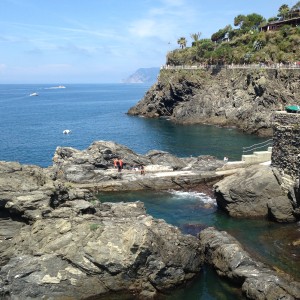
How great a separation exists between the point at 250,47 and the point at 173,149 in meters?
55.4

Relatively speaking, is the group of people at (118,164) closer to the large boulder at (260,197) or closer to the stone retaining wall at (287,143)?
the large boulder at (260,197)

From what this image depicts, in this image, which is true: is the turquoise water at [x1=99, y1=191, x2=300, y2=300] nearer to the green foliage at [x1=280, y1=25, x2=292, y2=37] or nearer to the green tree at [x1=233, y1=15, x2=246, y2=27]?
the green foliage at [x1=280, y1=25, x2=292, y2=37]

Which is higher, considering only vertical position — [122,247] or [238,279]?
[122,247]

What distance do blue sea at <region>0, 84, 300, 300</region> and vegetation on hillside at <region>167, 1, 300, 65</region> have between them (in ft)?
76.7

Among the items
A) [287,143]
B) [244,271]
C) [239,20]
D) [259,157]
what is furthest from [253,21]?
[244,271]

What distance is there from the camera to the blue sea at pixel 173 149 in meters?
26.1

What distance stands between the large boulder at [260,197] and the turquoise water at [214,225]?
86cm

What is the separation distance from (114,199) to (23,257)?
1894 centimetres

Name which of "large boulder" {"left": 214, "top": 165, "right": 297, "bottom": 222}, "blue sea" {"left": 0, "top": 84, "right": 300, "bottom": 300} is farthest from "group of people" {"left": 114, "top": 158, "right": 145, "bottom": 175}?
"large boulder" {"left": 214, "top": 165, "right": 297, "bottom": 222}

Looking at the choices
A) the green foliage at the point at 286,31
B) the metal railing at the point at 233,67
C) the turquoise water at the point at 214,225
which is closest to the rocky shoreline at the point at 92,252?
the turquoise water at the point at 214,225

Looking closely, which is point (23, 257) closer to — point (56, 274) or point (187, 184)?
point (56, 274)

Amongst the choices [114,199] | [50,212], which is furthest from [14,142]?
[50,212]

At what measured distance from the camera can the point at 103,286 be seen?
22125 millimetres

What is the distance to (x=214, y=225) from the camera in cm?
3288
